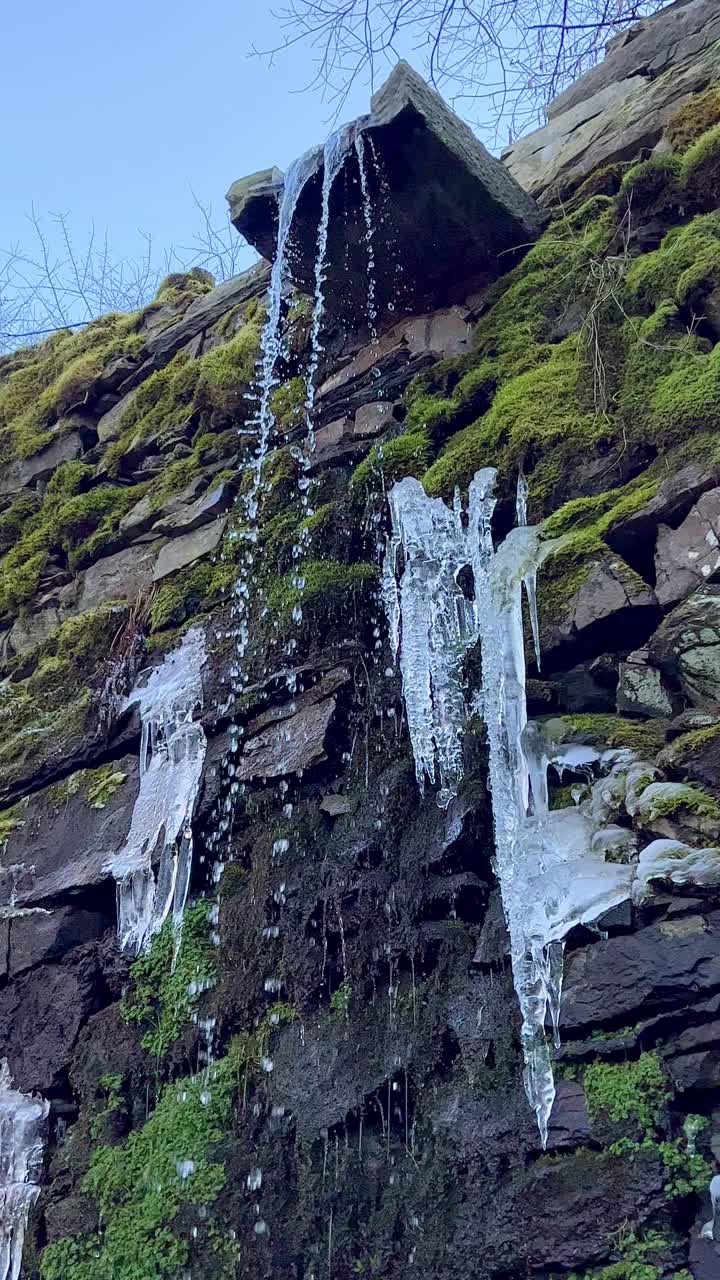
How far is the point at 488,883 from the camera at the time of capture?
435cm

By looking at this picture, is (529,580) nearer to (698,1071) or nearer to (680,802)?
(680,802)

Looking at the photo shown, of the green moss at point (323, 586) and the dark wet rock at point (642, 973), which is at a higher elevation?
the green moss at point (323, 586)

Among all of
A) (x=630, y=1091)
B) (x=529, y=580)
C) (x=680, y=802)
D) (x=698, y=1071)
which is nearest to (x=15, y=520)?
Result: (x=529, y=580)

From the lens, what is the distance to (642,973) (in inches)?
142

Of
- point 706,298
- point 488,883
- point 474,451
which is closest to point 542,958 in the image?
point 488,883

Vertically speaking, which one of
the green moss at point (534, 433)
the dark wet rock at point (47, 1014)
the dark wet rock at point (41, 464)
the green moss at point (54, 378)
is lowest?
the dark wet rock at point (47, 1014)

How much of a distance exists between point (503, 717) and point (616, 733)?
458 mm

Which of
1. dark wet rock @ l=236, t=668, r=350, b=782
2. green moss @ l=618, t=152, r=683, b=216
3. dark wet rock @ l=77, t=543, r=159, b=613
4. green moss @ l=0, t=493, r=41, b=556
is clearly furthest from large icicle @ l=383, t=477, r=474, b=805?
green moss @ l=0, t=493, r=41, b=556

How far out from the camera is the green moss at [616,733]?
4.19 metres

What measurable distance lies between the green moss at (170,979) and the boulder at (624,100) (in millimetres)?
4880

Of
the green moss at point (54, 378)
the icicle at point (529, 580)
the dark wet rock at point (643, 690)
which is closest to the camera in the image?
the dark wet rock at point (643, 690)

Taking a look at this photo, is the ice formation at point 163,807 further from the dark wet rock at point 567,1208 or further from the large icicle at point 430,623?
the dark wet rock at point 567,1208

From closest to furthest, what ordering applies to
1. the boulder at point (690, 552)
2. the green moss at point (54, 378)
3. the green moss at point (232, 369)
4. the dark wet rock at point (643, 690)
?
the dark wet rock at point (643, 690), the boulder at point (690, 552), the green moss at point (232, 369), the green moss at point (54, 378)

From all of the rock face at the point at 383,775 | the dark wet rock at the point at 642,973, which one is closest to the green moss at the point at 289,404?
the rock face at the point at 383,775
